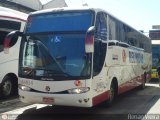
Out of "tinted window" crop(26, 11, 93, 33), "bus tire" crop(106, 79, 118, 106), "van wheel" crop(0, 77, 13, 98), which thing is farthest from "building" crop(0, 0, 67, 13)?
"tinted window" crop(26, 11, 93, 33)

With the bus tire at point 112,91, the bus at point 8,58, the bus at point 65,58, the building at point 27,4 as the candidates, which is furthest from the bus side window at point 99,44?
the building at point 27,4

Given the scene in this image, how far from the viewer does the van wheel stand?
42.5 feet

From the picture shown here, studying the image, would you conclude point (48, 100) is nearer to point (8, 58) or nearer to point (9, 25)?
point (8, 58)

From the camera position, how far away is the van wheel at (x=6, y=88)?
1296 centimetres

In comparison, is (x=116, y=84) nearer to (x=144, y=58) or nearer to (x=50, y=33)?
(x=50, y=33)

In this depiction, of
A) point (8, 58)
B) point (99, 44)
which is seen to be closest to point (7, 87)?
point (8, 58)

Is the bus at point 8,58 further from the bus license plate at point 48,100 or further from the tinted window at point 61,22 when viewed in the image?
the bus license plate at point 48,100

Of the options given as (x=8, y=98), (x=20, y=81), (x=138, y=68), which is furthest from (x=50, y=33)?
(x=138, y=68)

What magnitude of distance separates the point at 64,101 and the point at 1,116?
1973mm

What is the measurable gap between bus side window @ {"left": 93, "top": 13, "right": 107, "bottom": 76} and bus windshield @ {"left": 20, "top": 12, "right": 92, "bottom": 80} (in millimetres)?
474

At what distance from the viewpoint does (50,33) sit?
950cm

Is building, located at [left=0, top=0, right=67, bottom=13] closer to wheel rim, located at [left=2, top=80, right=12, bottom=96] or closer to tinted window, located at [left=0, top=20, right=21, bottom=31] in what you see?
tinted window, located at [left=0, top=20, right=21, bottom=31]

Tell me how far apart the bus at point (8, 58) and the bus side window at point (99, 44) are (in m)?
4.38

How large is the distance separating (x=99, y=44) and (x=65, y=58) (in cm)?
129
